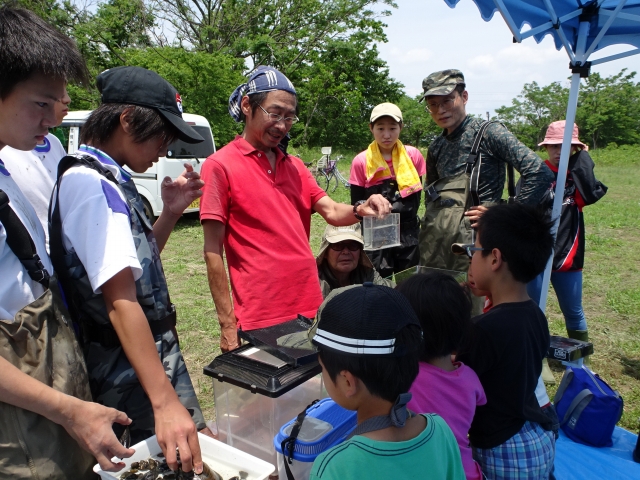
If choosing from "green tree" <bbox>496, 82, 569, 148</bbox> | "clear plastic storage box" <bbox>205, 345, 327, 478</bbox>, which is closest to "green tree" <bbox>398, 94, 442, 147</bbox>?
"green tree" <bbox>496, 82, 569, 148</bbox>

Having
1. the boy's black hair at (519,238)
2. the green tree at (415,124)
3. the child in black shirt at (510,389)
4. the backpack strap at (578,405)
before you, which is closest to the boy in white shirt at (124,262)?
the child in black shirt at (510,389)

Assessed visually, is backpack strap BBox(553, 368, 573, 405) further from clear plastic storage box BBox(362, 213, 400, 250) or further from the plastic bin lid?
the plastic bin lid

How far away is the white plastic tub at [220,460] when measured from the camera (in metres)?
1.28

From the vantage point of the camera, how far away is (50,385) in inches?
46.3

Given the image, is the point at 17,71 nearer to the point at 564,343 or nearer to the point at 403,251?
the point at 564,343

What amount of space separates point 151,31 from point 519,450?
69.3 feet

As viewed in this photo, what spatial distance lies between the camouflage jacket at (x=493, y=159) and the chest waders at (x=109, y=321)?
2.16 meters

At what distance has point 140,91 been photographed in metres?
1.47

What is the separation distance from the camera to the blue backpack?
2.66 metres

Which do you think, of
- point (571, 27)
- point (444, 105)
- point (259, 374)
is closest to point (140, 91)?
point (259, 374)

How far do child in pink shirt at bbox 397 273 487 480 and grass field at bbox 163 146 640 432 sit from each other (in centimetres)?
209

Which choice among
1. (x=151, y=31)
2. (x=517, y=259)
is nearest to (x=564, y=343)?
(x=517, y=259)

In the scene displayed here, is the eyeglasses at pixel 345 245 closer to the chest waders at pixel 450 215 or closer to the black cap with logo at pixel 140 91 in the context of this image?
the chest waders at pixel 450 215

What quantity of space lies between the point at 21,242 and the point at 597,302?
5766mm
